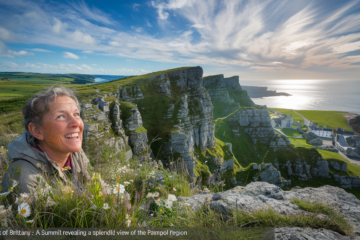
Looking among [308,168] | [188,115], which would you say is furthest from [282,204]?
[308,168]

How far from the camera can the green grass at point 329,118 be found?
120 m

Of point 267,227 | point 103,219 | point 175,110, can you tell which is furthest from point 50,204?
point 175,110

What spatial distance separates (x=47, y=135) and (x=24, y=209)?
137 cm

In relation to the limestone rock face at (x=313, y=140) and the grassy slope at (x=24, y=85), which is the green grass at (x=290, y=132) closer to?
the limestone rock face at (x=313, y=140)

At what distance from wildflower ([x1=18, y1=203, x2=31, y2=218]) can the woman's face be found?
45.7 inches

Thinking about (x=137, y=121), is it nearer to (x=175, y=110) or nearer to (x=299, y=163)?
(x=175, y=110)

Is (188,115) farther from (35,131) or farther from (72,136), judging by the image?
(35,131)

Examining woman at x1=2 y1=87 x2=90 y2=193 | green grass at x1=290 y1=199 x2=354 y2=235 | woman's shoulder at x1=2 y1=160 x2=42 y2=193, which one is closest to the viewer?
woman's shoulder at x1=2 y1=160 x2=42 y2=193

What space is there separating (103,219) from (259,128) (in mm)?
80860

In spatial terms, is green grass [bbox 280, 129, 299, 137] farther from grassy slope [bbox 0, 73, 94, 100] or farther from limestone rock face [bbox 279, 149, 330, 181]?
grassy slope [bbox 0, 73, 94, 100]

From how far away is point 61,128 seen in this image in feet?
9.12

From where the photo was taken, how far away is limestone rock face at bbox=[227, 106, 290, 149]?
68.2m

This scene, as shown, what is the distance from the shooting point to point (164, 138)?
35.6 metres

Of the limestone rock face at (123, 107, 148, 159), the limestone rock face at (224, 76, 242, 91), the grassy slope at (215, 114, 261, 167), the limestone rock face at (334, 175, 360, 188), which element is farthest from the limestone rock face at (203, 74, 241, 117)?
the limestone rock face at (123, 107, 148, 159)
